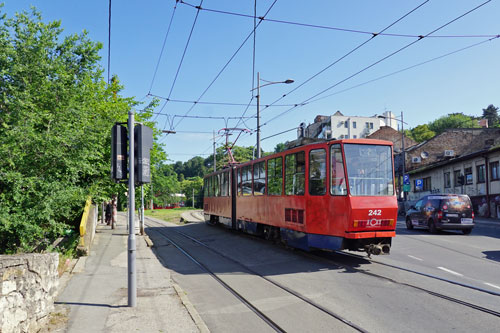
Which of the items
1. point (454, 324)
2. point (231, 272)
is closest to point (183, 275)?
point (231, 272)

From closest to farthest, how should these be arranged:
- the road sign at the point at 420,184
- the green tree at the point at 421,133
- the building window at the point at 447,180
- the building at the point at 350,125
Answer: the building window at the point at 447,180 → the road sign at the point at 420,184 → the building at the point at 350,125 → the green tree at the point at 421,133

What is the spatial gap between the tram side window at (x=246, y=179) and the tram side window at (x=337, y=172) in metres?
5.89

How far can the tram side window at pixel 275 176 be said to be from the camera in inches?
498

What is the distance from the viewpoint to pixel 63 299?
7047mm

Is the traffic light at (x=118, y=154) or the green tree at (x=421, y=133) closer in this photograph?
the traffic light at (x=118, y=154)

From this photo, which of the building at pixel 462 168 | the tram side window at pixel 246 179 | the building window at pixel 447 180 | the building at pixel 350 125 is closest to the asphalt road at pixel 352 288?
the tram side window at pixel 246 179

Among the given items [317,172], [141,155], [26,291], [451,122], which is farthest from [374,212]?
[451,122]

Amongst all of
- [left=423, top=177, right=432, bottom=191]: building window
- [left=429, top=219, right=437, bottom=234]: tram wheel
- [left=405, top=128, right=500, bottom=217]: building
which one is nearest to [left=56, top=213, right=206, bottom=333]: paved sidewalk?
[left=429, top=219, right=437, bottom=234]: tram wheel

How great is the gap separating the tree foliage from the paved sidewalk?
5.72 ft

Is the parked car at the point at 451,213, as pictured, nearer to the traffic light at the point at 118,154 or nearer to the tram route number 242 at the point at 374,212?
the tram route number 242 at the point at 374,212

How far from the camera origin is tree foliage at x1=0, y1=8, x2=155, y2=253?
10016mm

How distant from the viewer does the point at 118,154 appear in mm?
7066

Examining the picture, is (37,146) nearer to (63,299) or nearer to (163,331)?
(63,299)

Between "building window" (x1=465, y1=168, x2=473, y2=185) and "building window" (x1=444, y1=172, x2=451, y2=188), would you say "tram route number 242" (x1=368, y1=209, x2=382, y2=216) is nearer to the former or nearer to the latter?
"building window" (x1=465, y1=168, x2=473, y2=185)
